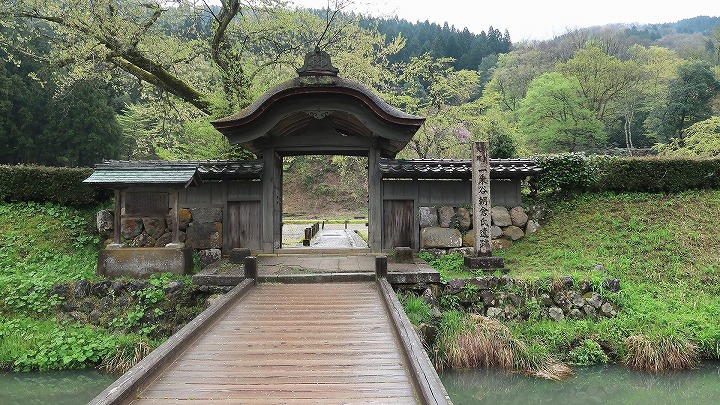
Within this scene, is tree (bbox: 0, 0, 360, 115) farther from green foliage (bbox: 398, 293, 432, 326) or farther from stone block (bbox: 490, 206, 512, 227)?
green foliage (bbox: 398, 293, 432, 326)

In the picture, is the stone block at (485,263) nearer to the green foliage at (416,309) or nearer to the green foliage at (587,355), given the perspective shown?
the green foliage at (416,309)

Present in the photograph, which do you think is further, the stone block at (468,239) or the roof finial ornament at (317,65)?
the stone block at (468,239)

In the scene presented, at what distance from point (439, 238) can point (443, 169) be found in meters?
1.74

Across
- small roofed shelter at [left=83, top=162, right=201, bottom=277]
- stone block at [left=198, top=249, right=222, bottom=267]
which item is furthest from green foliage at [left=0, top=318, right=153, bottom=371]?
stone block at [left=198, top=249, right=222, bottom=267]

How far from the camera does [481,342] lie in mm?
7340

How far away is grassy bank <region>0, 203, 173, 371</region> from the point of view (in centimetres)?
763

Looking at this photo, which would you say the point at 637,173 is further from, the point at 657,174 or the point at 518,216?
the point at 518,216

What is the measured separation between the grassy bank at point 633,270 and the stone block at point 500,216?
0.67 m

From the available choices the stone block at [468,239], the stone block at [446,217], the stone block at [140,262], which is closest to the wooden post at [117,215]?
the stone block at [140,262]

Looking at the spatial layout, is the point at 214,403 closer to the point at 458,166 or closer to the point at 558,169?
the point at 458,166

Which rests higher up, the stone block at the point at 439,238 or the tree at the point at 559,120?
the tree at the point at 559,120

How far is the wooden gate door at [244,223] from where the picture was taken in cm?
1092

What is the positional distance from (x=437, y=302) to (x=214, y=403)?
202 inches

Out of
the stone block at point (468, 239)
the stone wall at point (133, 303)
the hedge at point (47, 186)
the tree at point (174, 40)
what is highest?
the tree at point (174, 40)
